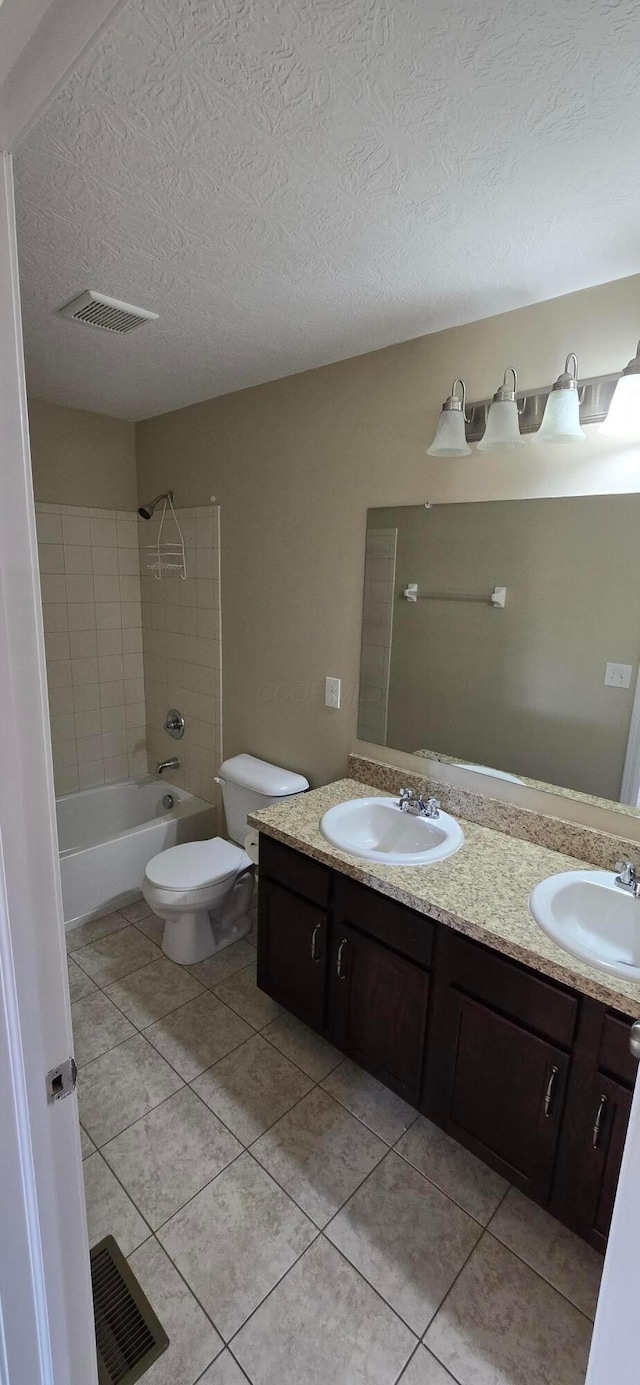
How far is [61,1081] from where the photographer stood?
75 cm

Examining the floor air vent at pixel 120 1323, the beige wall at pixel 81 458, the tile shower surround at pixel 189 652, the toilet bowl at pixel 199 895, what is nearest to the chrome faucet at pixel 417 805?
the toilet bowl at pixel 199 895

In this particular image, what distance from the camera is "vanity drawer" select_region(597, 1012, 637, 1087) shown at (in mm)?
1146

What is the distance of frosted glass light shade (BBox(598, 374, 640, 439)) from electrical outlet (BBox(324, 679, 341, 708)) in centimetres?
123

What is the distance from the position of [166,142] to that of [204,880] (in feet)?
7.11

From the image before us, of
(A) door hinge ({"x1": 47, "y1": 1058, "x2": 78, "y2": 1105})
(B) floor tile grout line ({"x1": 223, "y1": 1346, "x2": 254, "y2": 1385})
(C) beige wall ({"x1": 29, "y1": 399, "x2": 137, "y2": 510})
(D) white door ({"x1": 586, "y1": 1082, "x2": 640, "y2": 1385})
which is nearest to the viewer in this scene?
(D) white door ({"x1": 586, "y1": 1082, "x2": 640, "y2": 1385})

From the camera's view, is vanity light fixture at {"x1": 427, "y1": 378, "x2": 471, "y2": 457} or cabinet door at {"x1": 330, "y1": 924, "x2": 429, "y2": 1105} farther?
vanity light fixture at {"x1": 427, "y1": 378, "x2": 471, "y2": 457}

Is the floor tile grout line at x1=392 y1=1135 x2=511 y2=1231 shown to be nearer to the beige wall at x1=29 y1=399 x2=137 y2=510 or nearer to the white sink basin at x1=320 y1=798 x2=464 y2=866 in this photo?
the white sink basin at x1=320 y1=798 x2=464 y2=866

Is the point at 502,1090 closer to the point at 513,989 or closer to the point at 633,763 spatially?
the point at 513,989

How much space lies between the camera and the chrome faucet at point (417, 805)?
1.84 metres

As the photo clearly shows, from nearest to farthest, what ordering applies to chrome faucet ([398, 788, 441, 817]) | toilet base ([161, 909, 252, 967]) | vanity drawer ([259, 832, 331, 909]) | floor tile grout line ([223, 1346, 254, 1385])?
1. floor tile grout line ([223, 1346, 254, 1385])
2. vanity drawer ([259, 832, 331, 909])
3. chrome faucet ([398, 788, 441, 817])
4. toilet base ([161, 909, 252, 967])

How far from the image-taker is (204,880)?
2262mm

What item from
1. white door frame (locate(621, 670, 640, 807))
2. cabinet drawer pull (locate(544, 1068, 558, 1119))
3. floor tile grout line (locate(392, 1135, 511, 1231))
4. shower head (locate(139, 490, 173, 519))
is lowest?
floor tile grout line (locate(392, 1135, 511, 1231))

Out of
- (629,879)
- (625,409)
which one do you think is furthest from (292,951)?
(625,409)

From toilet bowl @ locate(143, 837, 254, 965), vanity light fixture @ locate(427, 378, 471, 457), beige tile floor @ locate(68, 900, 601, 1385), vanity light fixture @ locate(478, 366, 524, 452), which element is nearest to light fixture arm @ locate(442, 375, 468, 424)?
vanity light fixture @ locate(427, 378, 471, 457)
